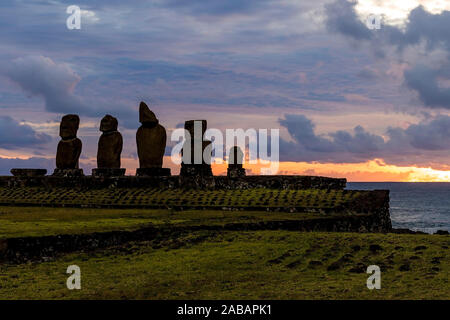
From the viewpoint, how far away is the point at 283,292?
12.1 metres

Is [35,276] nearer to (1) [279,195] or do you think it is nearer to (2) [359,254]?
(2) [359,254]

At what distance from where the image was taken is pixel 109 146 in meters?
43.5

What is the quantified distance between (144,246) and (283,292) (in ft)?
25.5

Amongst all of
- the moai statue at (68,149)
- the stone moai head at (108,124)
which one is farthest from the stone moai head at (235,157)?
the moai statue at (68,149)

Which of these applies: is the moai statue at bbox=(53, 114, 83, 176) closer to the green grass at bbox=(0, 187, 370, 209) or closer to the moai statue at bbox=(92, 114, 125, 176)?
the moai statue at bbox=(92, 114, 125, 176)

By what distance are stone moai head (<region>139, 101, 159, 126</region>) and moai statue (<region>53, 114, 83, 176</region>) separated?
7.03 meters

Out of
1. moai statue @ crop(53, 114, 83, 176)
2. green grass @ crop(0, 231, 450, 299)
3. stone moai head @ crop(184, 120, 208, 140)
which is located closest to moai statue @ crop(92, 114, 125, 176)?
moai statue @ crop(53, 114, 83, 176)

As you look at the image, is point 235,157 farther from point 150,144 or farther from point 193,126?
point 193,126

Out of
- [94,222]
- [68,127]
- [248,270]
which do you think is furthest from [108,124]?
[248,270]

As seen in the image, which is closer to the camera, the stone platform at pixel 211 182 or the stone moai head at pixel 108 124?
the stone platform at pixel 211 182

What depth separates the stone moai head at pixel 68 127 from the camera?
45094 millimetres

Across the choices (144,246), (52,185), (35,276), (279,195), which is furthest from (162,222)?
(52,185)

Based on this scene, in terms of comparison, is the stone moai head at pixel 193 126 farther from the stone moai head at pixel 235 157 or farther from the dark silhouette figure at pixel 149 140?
the stone moai head at pixel 235 157
